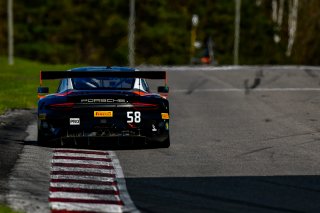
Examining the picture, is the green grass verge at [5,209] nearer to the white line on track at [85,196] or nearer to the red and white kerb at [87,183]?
the red and white kerb at [87,183]

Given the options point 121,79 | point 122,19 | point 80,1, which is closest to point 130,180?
point 121,79

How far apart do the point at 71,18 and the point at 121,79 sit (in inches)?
3352

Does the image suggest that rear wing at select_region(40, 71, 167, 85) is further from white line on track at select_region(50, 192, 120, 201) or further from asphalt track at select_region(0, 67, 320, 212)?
white line on track at select_region(50, 192, 120, 201)

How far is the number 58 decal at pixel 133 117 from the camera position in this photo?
15.2 metres

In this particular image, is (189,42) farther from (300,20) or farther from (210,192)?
(210,192)

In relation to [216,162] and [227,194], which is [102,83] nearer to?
[216,162]

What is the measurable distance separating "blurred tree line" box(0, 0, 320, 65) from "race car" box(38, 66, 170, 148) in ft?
266

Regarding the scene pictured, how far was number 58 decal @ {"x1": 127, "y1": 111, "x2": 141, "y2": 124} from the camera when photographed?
15.2 metres

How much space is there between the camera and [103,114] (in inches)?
596

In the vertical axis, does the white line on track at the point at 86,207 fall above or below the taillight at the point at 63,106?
below

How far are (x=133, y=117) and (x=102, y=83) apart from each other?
134cm

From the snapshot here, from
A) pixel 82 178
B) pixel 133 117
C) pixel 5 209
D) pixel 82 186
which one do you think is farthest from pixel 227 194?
pixel 133 117

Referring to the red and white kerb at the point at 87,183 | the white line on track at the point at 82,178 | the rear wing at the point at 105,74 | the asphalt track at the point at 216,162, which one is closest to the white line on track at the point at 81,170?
the red and white kerb at the point at 87,183

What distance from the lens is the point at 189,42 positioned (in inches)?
3947
